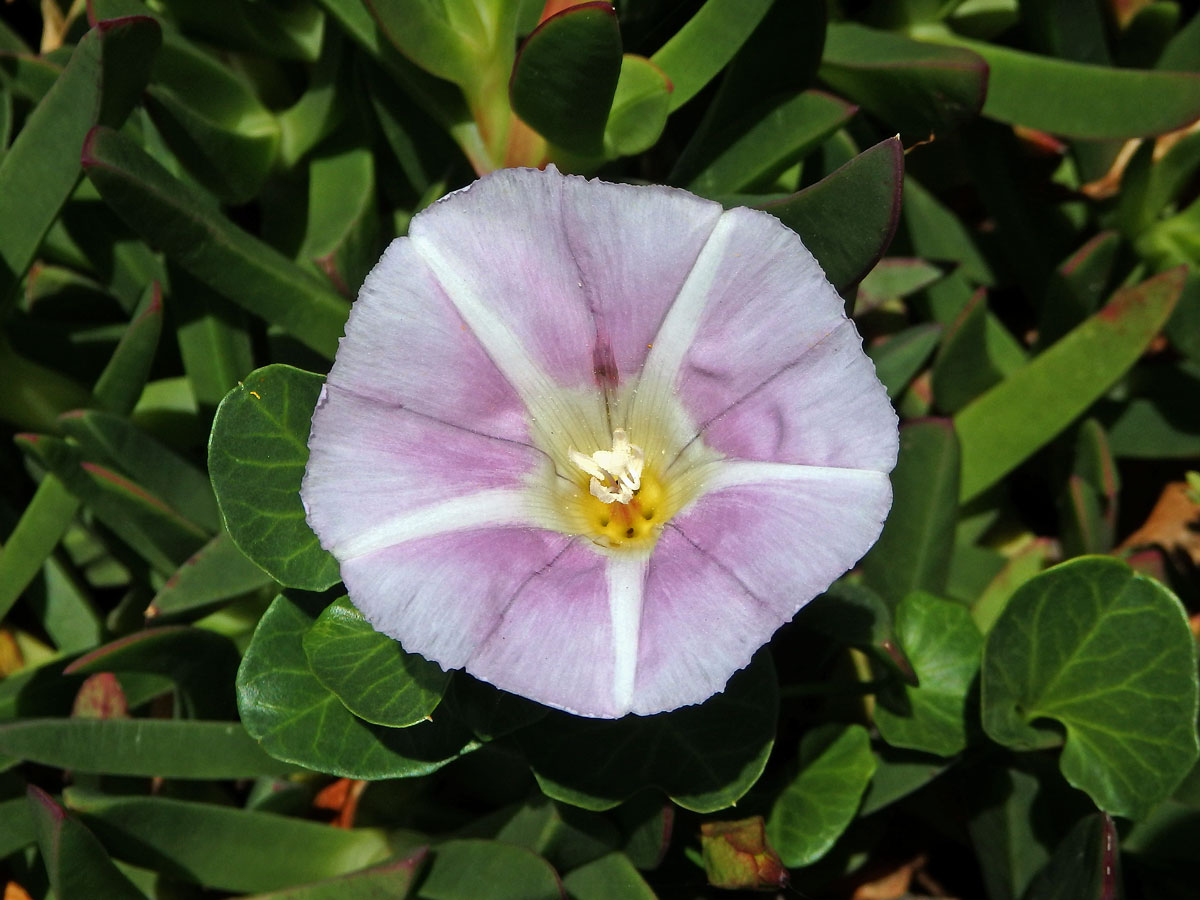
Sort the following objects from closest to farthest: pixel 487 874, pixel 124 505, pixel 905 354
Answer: pixel 487 874 < pixel 124 505 < pixel 905 354

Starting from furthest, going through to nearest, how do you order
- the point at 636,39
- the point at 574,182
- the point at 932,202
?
the point at 932,202, the point at 636,39, the point at 574,182

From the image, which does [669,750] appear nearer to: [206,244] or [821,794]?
[821,794]

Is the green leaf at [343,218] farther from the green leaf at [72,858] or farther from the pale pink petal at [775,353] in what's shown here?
the green leaf at [72,858]

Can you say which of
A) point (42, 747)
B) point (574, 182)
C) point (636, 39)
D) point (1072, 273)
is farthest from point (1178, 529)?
point (42, 747)

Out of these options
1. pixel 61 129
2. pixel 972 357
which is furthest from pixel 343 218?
pixel 972 357

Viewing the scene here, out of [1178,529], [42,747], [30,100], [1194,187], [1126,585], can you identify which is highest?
[30,100]

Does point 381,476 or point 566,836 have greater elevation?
point 381,476

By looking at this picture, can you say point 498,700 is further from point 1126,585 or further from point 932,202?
point 932,202

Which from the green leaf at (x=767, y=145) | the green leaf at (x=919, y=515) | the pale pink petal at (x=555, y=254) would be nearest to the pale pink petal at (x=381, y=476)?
the pale pink petal at (x=555, y=254)
